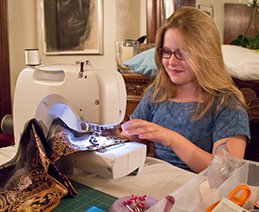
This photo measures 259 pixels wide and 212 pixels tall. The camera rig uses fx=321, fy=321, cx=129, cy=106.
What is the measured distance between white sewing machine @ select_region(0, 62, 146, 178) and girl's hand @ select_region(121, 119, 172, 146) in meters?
0.04

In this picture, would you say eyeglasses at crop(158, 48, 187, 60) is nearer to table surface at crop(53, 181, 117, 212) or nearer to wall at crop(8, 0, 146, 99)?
table surface at crop(53, 181, 117, 212)

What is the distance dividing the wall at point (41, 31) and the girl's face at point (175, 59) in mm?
858

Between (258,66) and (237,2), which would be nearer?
(258,66)

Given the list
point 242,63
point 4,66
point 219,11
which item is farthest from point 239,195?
point 4,66

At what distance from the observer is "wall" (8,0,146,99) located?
6.51ft

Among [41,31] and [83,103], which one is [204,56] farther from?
[41,31]

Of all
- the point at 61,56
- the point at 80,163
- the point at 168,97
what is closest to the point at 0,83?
the point at 61,56

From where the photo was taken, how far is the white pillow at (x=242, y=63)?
3.83 feet

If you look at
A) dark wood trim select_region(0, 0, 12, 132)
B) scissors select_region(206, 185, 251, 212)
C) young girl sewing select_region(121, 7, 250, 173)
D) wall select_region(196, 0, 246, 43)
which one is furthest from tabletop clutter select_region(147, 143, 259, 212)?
dark wood trim select_region(0, 0, 12, 132)

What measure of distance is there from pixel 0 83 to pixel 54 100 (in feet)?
5.71

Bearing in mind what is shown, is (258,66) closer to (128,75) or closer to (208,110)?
(208,110)

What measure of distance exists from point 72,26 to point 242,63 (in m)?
1.35

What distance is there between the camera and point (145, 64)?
4.86ft

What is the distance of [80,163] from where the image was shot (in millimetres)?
853
